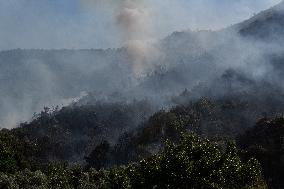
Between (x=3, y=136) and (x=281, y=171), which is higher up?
(x=3, y=136)

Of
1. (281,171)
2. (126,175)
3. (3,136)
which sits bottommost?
(281,171)

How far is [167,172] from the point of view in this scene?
4744 centimetres

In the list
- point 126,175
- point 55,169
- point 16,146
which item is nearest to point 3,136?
point 16,146

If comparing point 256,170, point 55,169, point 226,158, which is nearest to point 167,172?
point 226,158

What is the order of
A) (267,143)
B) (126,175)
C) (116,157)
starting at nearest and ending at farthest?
(126,175)
(267,143)
(116,157)

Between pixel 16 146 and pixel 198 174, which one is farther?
pixel 16 146

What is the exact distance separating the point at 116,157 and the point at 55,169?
86919mm

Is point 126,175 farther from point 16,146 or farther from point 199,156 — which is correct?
point 16,146

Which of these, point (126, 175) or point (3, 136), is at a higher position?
point (3, 136)

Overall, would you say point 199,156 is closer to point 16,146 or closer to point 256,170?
point 256,170

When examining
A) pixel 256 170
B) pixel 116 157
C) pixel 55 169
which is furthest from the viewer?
pixel 116 157

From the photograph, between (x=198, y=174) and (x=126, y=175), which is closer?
(x=198, y=174)

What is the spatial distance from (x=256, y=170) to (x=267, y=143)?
3144 inches

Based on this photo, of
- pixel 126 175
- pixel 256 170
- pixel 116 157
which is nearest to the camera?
pixel 256 170
